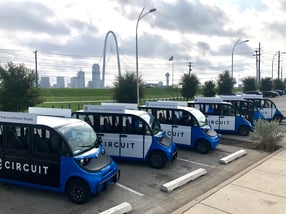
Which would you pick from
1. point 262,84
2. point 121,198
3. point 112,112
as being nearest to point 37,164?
point 121,198

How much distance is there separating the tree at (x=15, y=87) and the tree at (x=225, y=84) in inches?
1078

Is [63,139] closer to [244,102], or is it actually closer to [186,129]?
[186,129]

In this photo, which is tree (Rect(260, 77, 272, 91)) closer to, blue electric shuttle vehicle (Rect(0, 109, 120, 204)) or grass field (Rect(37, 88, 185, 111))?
grass field (Rect(37, 88, 185, 111))

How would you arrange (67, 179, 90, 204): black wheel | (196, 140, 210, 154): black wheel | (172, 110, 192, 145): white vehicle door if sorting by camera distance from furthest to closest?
1. (172, 110, 192, 145): white vehicle door
2. (196, 140, 210, 154): black wheel
3. (67, 179, 90, 204): black wheel

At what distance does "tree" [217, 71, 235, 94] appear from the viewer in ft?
124

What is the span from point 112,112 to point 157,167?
2.30m

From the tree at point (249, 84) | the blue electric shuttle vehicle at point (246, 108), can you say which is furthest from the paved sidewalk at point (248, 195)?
the tree at point (249, 84)

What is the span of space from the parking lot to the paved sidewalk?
1.12 feet

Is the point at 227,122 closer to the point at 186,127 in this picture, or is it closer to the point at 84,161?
the point at 186,127

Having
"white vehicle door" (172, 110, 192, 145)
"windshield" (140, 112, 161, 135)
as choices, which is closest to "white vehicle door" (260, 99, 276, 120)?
"white vehicle door" (172, 110, 192, 145)

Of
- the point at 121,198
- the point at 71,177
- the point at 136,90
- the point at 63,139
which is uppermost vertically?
the point at 136,90

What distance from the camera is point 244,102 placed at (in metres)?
16.7

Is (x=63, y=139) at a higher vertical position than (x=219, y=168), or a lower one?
higher

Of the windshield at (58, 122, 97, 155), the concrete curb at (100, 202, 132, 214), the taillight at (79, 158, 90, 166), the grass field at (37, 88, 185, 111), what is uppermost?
the grass field at (37, 88, 185, 111)
